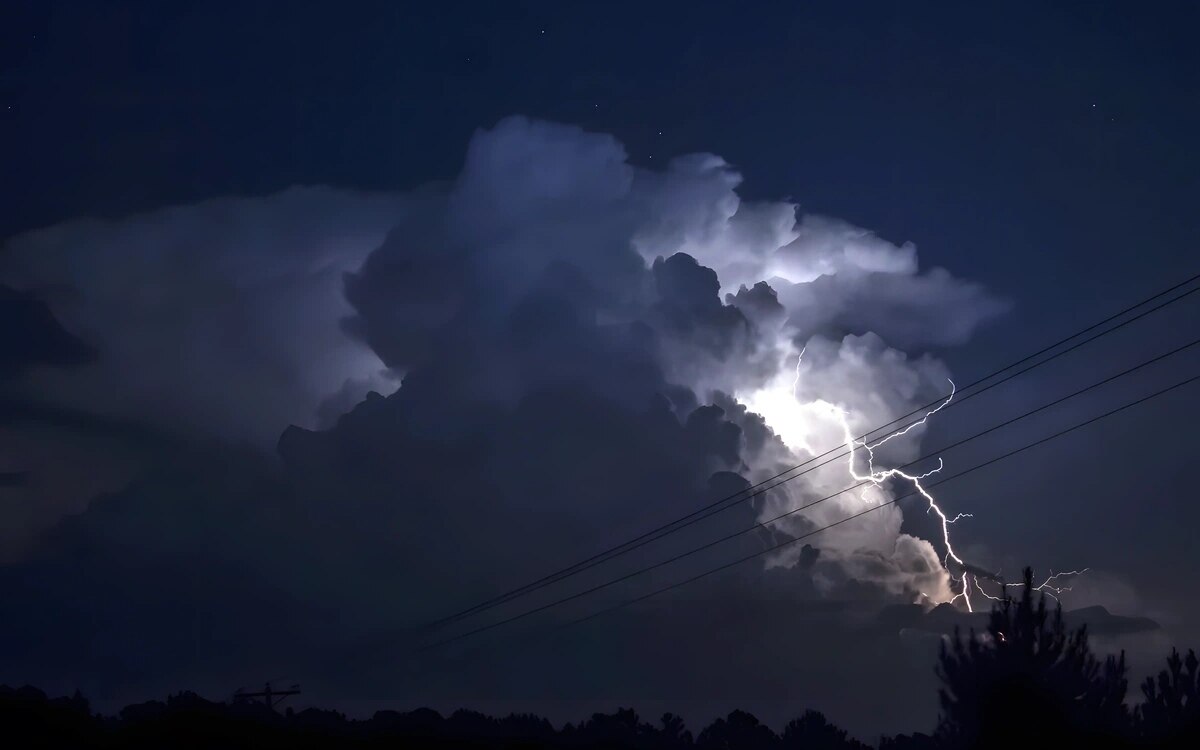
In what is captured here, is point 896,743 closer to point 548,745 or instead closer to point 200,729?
point 548,745

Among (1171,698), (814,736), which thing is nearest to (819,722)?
(814,736)

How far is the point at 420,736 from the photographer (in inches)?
2285

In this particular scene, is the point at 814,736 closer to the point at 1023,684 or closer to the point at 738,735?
the point at 738,735

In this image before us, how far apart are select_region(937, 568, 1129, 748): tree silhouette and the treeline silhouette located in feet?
0.13

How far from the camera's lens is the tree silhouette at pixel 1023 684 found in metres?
33.7

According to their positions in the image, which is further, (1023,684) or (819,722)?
(819,722)

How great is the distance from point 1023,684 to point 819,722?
1948 inches

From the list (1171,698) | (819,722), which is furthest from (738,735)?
(1171,698)

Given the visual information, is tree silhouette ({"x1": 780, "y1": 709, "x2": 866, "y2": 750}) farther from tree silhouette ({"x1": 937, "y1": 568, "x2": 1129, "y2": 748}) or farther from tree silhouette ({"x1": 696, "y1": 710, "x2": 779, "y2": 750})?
tree silhouette ({"x1": 937, "y1": 568, "x2": 1129, "y2": 748})

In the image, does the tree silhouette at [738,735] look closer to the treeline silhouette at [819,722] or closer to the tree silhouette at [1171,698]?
the treeline silhouette at [819,722]

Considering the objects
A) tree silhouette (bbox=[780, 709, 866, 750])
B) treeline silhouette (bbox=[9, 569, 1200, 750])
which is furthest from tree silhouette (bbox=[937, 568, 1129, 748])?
tree silhouette (bbox=[780, 709, 866, 750])

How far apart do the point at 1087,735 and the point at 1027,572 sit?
5.83m

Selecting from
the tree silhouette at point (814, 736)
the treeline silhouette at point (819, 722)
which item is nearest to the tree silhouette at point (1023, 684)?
the treeline silhouette at point (819, 722)

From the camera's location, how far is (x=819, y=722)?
81625 mm
